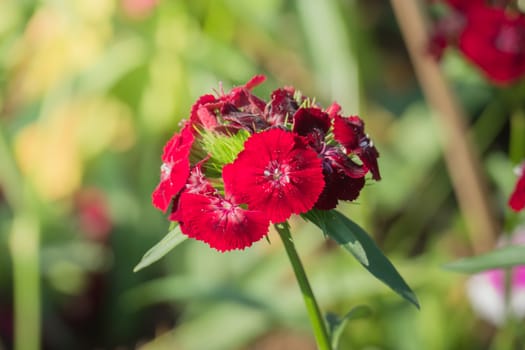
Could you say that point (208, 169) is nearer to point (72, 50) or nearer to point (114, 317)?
point (114, 317)

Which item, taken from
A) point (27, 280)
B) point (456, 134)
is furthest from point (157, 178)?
point (456, 134)

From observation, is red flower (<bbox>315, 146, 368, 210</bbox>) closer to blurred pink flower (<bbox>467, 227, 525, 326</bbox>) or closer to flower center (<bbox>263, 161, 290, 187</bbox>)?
flower center (<bbox>263, 161, 290, 187</bbox>)

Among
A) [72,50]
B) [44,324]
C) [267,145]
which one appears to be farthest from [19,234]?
[267,145]

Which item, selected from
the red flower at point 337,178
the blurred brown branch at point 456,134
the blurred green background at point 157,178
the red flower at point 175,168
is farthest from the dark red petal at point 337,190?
the blurred brown branch at point 456,134

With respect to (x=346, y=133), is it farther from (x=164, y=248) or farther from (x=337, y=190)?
(x=164, y=248)

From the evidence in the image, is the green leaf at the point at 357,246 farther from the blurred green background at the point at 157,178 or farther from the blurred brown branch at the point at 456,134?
the blurred brown branch at the point at 456,134

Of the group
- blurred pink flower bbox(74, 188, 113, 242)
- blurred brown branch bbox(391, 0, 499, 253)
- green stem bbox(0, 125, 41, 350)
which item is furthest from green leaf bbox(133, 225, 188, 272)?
blurred pink flower bbox(74, 188, 113, 242)

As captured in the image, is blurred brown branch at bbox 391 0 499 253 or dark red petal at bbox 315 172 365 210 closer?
dark red petal at bbox 315 172 365 210
